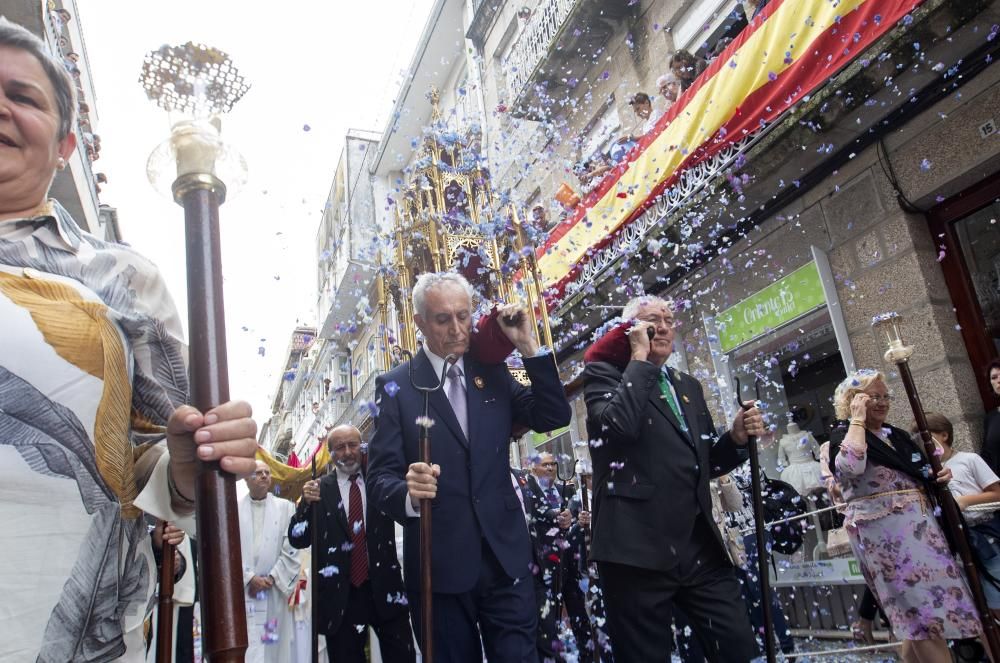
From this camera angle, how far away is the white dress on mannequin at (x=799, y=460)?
25.9 ft

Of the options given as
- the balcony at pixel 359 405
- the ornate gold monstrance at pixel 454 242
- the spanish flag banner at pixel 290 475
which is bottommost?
the spanish flag banner at pixel 290 475

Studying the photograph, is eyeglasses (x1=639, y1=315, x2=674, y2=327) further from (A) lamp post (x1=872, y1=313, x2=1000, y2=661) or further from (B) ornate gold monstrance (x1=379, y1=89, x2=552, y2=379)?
(B) ornate gold monstrance (x1=379, y1=89, x2=552, y2=379)

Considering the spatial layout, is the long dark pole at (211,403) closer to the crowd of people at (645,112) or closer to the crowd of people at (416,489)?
the crowd of people at (416,489)

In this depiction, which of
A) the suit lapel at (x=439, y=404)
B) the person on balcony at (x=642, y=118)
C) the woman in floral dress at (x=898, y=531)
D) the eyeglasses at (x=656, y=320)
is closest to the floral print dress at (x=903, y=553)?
the woman in floral dress at (x=898, y=531)

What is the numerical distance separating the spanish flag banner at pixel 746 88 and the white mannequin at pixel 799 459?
333 centimetres

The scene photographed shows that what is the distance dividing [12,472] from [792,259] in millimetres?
8281

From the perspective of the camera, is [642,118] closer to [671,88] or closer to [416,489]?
[671,88]

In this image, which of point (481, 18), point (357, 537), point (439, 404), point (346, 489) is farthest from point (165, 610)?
point (481, 18)

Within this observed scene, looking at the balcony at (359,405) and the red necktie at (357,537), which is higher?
the balcony at (359,405)

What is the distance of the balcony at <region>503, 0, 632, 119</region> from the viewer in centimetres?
1251

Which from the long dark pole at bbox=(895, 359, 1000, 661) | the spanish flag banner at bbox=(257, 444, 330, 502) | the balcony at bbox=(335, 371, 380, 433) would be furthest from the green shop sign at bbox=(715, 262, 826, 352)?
the balcony at bbox=(335, 371, 380, 433)

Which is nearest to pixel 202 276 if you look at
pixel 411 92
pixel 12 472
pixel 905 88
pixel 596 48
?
pixel 12 472

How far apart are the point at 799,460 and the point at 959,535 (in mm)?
4004

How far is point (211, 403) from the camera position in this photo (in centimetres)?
115
